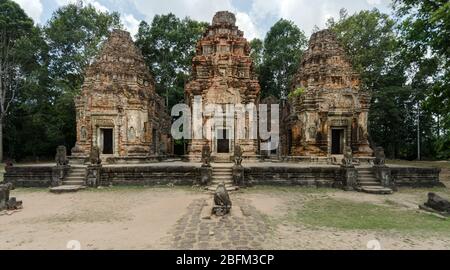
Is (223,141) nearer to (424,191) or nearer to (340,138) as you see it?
(340,138)

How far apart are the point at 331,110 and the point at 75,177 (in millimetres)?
15221

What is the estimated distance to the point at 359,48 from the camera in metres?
28.4

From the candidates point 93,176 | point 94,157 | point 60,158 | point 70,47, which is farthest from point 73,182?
point 70,47

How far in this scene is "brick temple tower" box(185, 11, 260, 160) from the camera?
62.2 feet

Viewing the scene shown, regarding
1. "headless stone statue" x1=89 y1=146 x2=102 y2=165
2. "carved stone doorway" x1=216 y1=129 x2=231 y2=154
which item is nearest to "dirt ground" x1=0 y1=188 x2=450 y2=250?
A: "headless stone statue" x1=89 y1=146 x2=102 y2=165

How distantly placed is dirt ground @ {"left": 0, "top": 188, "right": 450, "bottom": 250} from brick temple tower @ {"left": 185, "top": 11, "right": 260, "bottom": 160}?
740 centimetres

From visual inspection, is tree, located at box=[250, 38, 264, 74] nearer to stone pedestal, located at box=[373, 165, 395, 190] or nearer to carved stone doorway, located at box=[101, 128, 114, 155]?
carved stone doorway, located at box=[101, 128, 114, 155]

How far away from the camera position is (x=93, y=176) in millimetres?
13445

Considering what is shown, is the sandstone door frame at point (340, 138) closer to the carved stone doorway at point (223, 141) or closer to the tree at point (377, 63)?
the carved stone doorway at point (223, 141)

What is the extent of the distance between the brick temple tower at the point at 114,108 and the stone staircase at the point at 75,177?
4037 millimetres

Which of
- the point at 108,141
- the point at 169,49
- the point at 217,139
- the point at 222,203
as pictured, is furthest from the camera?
the point at 169,49

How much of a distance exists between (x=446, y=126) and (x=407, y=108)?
26313mm

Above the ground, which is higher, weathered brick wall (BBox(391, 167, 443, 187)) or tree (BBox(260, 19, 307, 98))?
tree (BBox(260, 19, 307, 98))
